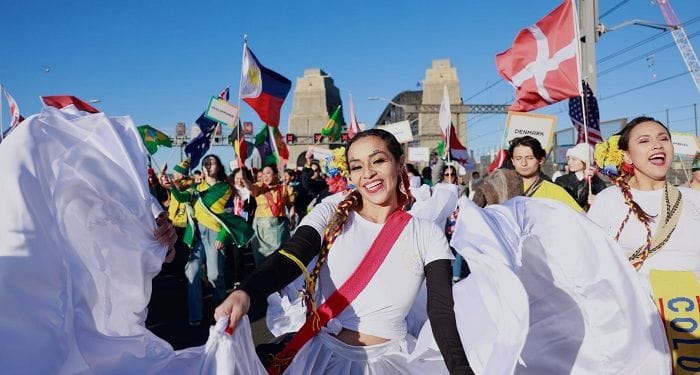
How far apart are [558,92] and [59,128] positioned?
576 centimetres

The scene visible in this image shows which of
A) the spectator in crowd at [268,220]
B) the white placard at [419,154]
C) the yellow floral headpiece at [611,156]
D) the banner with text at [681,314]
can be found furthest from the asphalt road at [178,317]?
the white placard at [419,154]

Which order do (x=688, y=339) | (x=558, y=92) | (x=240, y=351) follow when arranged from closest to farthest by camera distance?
(x=240, y=351)
(x=688, y=339)
(x=558, y=92)

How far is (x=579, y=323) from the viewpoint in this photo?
2.26m

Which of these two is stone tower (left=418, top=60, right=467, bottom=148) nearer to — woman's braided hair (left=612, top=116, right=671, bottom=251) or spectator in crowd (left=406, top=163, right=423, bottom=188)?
spectator in crowd (left=406, top=163, right=423, bottom=188)

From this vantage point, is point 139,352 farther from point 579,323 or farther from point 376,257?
point 579,323

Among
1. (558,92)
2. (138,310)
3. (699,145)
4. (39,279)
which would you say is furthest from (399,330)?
(699,145)

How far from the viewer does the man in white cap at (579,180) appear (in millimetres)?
6366

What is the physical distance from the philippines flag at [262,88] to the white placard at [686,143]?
6.37 m

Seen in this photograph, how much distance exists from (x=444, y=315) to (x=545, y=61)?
17.5 ft

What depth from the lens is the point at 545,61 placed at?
650 centimetres

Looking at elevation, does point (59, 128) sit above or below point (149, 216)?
above

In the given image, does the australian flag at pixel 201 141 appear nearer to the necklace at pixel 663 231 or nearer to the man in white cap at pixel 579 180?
the man in white cap at pixel 579 180

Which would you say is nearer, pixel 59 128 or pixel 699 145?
pixel 59 128

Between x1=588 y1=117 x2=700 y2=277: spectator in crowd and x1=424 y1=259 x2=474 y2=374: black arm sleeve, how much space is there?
4.29 feet
